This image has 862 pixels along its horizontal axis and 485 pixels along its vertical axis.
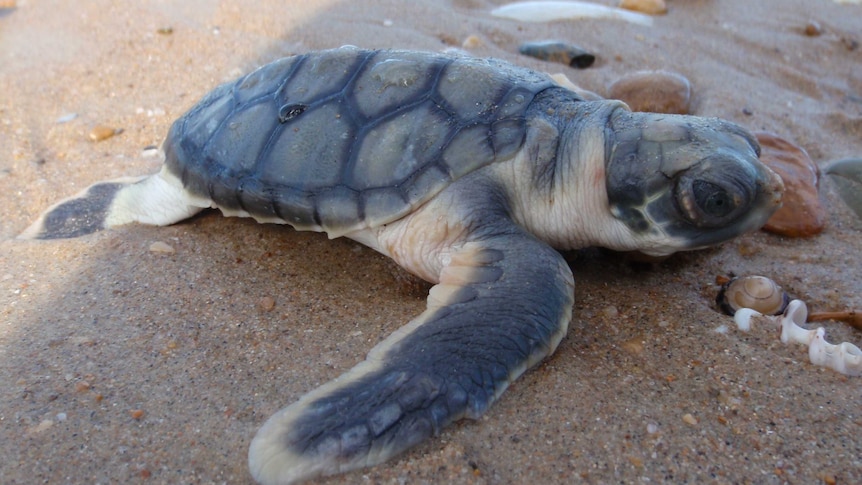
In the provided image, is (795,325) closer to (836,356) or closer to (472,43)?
(836,356)

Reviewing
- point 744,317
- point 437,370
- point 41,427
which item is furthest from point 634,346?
point 41,427

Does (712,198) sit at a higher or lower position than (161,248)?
higher

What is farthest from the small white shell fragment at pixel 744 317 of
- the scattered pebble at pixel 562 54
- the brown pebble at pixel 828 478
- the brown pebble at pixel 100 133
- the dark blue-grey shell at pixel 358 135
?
the brown pebble at pixel 100 133

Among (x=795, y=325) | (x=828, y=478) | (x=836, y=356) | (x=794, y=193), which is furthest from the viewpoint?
(x=794, y=193)

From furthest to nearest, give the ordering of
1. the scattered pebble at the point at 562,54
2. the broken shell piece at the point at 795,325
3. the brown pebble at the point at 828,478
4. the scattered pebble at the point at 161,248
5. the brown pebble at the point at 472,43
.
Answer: the brown pebble at the point at 472,43, the scattered pebble at the point at 562,54, the scattered pebble at the point at 161,248, the broken shell piece at the point at 795,325, the brown pebble at the point at 828,478

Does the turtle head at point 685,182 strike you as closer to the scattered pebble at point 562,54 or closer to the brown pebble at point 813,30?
the scattered pebble at point 562,54

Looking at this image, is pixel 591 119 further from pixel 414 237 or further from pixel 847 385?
pixel 847 385

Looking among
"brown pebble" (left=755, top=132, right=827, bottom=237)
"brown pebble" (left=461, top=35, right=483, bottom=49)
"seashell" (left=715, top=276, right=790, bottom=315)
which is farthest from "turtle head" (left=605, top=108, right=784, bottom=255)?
"brown pebble" (left=461, top=35, right=483, bottom=49)
